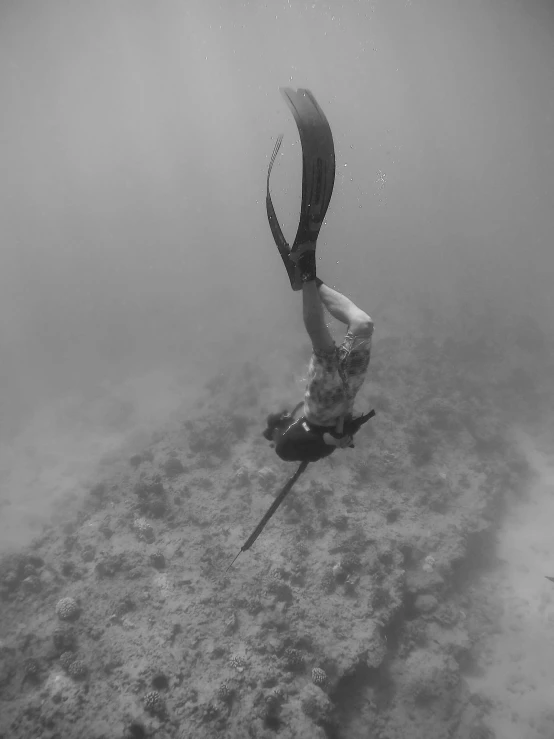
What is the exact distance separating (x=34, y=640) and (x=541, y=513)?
14632mm

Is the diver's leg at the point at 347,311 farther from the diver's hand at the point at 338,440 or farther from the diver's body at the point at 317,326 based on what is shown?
the diver's hand at the point at 338,440

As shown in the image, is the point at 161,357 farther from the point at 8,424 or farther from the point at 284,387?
the point at 284,387

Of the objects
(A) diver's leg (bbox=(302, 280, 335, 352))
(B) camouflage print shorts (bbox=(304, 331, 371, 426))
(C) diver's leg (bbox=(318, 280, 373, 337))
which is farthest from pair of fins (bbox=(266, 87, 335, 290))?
(B) camouflage print shorts (bbox=(304, 331, 371, 426))

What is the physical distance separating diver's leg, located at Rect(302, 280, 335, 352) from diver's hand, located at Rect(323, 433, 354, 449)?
102cm

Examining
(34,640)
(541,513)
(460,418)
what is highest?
(34,640)

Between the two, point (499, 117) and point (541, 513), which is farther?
point (499, 117)

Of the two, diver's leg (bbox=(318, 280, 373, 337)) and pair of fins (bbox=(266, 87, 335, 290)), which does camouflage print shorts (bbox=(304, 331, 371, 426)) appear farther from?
pair of fins (bbox=(266, 87, 335, 290))

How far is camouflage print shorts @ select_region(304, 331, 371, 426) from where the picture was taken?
2992mm

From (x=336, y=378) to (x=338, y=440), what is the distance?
2.23 feet

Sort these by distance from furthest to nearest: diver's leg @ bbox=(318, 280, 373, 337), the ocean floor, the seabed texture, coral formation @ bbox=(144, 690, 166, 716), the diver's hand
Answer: the ocean floor
the seabed texture
coral formation @ bbox=(144, 690, 166, 716)
the diver's hand
diver's leg @ bbox=(318, 280, 373, 337)

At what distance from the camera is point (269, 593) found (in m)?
8.27

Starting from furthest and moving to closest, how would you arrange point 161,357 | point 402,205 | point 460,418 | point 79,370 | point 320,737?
point 402,205, point 79,370, point 161,357, point 460,418, point 320,737

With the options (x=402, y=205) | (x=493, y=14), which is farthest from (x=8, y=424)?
(x=493, y=14)

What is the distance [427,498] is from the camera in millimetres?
11227
